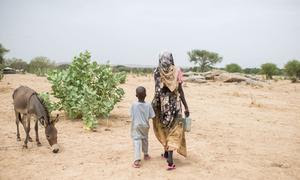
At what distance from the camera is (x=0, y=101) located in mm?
11828

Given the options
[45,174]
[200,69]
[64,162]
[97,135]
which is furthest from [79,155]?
[200,69]

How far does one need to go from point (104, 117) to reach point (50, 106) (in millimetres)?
1521

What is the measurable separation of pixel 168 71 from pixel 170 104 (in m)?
0.53

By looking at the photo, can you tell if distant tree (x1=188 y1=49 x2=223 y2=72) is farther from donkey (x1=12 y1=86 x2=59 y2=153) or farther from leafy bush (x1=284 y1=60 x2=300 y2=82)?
donkey (x1=12 y1=86 x2=59 y2=153)

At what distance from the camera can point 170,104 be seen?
5328 millimetres

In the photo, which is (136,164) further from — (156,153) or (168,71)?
(168,71)

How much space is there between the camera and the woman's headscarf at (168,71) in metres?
5.22

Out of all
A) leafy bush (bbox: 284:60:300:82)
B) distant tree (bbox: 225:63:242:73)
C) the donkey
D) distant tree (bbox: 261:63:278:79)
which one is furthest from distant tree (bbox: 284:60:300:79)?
the donkey

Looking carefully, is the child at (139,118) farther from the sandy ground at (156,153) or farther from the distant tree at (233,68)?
the distant tree at (233,68)

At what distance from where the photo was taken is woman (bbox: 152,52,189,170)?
524cm

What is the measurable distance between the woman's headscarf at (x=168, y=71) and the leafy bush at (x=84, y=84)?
3.68m

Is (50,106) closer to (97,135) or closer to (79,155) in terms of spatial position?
(97,135)

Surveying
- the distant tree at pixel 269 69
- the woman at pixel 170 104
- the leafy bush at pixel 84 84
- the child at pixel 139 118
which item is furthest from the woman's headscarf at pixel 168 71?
the distant tree at pixel 269 69

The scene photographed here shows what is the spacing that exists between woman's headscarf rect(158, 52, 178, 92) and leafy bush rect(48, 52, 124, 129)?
12.1 ft
